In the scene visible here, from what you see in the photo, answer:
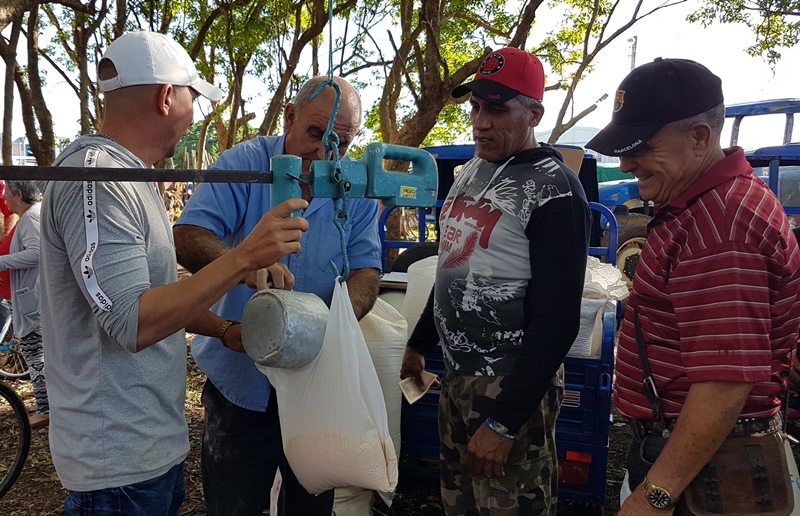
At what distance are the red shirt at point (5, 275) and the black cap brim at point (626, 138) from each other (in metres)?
4.73

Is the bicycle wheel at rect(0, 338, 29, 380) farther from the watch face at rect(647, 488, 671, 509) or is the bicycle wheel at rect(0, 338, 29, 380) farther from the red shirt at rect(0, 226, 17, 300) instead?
the watch face at rect(647, 488, 671, 509)

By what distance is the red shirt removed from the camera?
15.6 ft

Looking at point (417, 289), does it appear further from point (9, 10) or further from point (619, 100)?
point (9, 10)

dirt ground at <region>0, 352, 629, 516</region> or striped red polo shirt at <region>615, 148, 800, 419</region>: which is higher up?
striped red polo shirt at <region>615, 148, 800, 419</region>

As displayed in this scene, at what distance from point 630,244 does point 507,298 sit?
6799mm

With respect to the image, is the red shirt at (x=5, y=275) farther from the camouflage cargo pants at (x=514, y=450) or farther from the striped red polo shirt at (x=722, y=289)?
the striped red polo shirt at (x=722, y=289)

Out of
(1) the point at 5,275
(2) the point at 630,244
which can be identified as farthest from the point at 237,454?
(2) the point at 630,244

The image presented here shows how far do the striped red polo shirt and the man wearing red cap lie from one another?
334 millimetres

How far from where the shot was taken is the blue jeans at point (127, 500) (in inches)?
55.0

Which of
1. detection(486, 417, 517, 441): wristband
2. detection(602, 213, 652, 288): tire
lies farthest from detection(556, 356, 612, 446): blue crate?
detection(602, 213, 652, 288): tire

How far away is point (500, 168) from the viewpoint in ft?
6.52

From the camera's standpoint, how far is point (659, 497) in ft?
4.35

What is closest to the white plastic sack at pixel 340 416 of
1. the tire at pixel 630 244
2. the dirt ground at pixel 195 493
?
the dirt ground at pixel 195 493

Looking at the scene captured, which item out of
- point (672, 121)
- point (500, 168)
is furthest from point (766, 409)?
point (500, 168)
